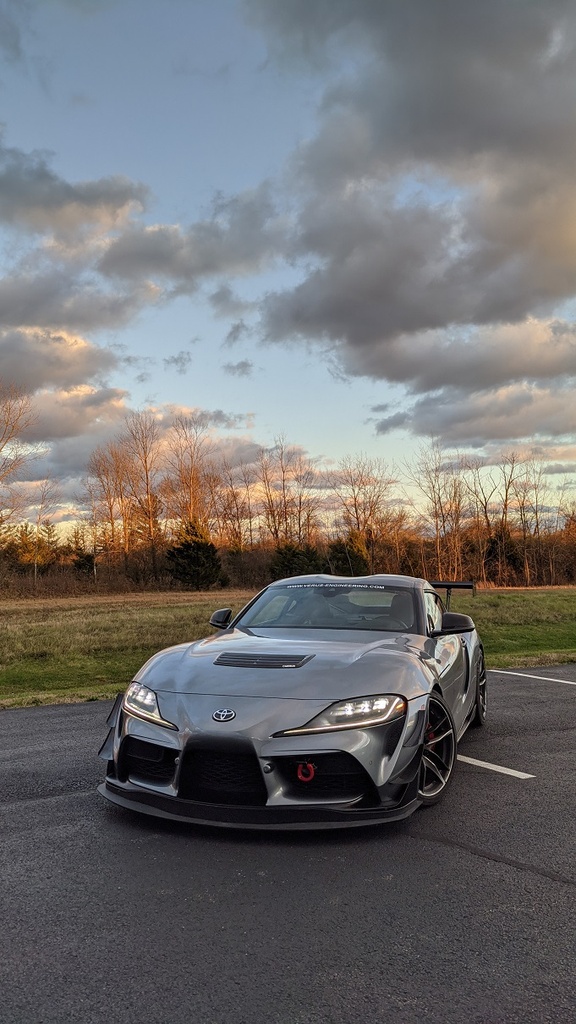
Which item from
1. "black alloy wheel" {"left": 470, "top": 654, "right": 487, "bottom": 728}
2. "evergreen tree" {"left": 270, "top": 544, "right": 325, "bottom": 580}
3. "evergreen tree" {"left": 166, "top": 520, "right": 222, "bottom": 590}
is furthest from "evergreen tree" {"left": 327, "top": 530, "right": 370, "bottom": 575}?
"black alloy wheel" {"left": 470, "top": 654, "right": 487, "bottom": 728}

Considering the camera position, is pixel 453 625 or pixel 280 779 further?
pixel 453 625

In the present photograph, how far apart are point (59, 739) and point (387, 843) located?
13.0 ft

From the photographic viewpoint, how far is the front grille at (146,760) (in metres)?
4.00

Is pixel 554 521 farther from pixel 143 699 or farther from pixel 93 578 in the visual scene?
pixel 143 699

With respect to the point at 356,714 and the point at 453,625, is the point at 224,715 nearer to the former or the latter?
the point at 356,714

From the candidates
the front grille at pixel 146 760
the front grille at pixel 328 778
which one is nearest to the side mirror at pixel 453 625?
the front grille at pixel 328 778

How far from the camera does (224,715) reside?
13.0 feet

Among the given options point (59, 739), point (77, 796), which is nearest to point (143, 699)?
point (77, 796)

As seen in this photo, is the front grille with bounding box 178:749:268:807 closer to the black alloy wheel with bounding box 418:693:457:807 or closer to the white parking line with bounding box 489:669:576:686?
the black alloy wheel with bounding box 418:693:457:807

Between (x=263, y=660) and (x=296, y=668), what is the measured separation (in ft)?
0.89

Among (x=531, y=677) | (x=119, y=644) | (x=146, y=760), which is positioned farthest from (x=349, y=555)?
(x=146, y=760)

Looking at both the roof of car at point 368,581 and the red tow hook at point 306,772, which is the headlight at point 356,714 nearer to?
the red tow hook at point 306,772

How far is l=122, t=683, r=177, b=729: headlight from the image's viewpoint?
4141 millimetres

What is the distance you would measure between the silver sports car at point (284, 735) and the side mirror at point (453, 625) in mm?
493
